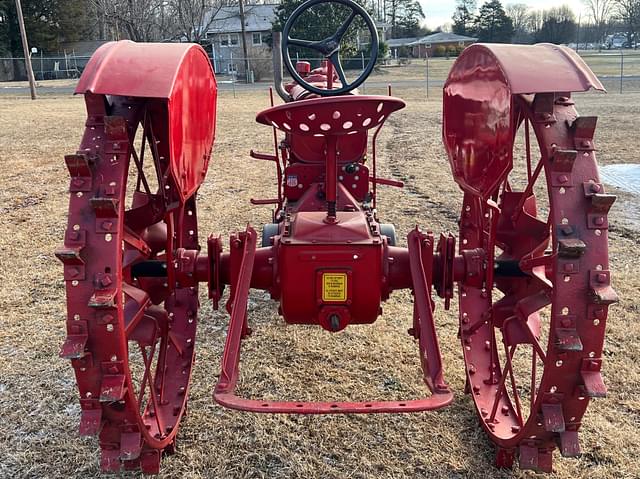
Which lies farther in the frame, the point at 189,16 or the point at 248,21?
the point at 248,21

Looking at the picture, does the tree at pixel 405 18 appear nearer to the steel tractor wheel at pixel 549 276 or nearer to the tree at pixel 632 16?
the tree at pixel 632 16

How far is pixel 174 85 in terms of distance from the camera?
75.8 inches

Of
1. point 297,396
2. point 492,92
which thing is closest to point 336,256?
point 492,92

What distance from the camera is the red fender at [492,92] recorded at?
1827 millimetres

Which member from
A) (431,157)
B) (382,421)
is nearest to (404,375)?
Answer: (382,421)

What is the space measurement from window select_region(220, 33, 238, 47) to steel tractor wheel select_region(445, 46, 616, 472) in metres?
45.5

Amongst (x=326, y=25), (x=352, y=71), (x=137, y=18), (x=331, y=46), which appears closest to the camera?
(x=331, y=46)

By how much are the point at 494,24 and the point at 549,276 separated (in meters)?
57.8

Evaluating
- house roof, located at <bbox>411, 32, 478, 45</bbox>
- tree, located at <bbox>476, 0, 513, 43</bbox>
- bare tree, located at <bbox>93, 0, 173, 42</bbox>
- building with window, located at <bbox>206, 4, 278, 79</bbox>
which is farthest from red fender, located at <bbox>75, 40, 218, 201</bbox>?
house roof, located at <bbox>411, 32, 478, 45</bbox>

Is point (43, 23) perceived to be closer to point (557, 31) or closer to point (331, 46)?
point (331, 46)

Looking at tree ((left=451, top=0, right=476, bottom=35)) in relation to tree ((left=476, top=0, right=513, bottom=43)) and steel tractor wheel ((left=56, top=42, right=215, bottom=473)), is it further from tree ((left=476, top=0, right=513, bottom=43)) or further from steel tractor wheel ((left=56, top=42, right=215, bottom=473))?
steel tractor wheel ((left=56, top=42, right=215, bottom=473))

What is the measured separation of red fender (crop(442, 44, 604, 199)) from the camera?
1.83 metres

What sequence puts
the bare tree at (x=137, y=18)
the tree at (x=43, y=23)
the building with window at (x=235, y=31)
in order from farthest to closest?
the building with window at (x=235, y=31), the bare tree at (x=137, y=18), the tree at (x=43, y=23)

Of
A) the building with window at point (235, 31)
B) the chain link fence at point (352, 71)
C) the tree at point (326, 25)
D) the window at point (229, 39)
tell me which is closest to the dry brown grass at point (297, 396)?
the chain link fence at point (352, 71)
